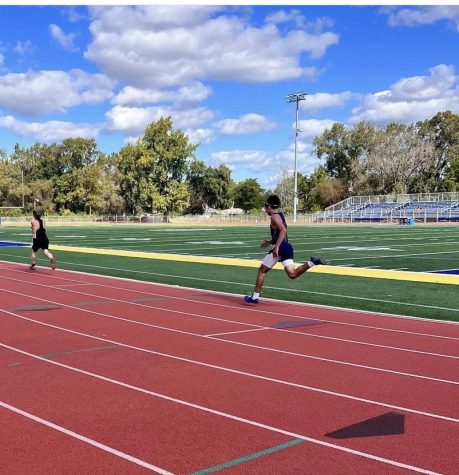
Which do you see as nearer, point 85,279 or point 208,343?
point 208,343

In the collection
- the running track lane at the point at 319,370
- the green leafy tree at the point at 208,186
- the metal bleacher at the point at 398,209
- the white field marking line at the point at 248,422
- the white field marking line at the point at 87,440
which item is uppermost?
the green leafy tree at the point at 208,186

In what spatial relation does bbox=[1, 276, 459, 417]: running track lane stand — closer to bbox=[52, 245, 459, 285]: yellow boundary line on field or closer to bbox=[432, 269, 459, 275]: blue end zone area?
bbox=[52, 245, 459, 285]: yellow boundary line on field

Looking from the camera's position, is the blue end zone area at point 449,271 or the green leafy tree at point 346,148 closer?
the blue end zone area at point 449,271

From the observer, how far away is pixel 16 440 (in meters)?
4.36

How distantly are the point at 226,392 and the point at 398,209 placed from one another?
73.0 metres

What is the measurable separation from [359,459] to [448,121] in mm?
96087

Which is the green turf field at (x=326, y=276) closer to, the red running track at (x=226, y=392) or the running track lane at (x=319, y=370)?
the red running track at (x=226, y=392)

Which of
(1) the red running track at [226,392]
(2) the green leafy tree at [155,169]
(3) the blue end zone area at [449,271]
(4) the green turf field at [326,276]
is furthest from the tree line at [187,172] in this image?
(1) the red running track at [226,392]

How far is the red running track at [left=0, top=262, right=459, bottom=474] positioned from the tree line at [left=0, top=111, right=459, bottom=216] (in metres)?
74.1

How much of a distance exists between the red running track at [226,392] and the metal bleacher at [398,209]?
5733 cm

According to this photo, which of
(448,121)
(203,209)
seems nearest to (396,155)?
(448,121)

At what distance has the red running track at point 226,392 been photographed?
4.08m

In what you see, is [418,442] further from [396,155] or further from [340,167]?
[340,167]

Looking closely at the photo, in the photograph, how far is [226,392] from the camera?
5.53 meters
